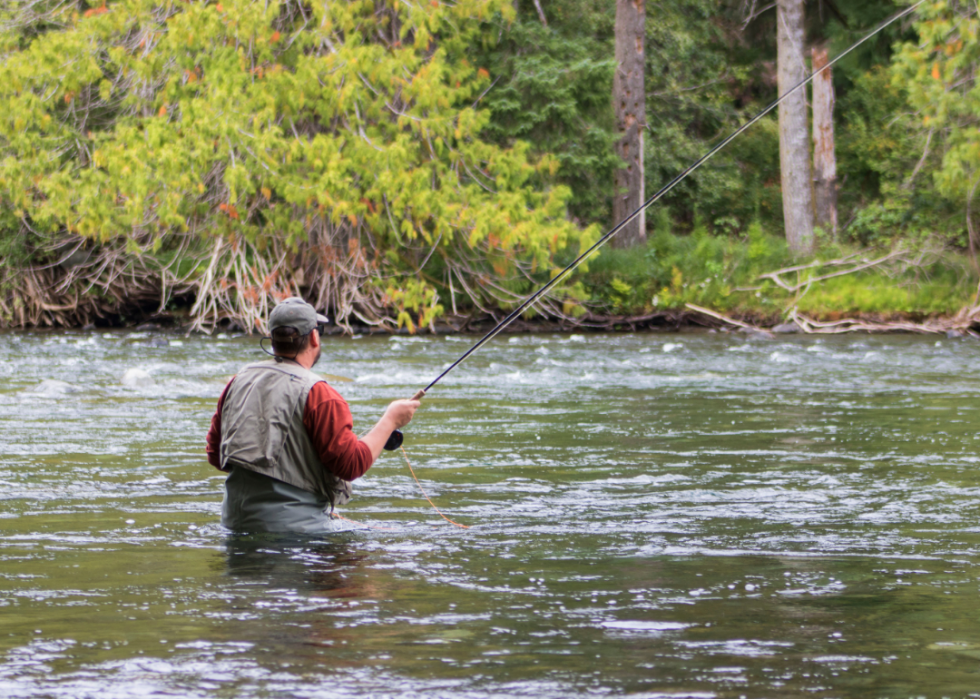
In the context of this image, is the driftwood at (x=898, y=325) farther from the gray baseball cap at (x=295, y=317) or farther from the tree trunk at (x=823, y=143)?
the gray baseball cap at (x=295, y=317)

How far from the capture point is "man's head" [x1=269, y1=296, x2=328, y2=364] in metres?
5.47

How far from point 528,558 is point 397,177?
45.7 ft

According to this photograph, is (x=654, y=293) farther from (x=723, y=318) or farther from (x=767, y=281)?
(x=767, y=281)

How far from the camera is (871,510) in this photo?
6547 millimetres

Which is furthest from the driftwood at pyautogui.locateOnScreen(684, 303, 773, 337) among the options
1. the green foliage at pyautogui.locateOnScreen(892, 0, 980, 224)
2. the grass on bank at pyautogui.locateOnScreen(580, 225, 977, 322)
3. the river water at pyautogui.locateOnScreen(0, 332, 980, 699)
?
the river water at pyautogui.locateOnScreen(0, 332, 980, 699)

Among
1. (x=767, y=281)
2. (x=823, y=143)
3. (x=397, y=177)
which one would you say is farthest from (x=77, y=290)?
(x=823, y=143)

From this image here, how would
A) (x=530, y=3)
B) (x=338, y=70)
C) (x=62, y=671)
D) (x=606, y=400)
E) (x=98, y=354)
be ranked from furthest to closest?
(x=530, y=3)
(x=338, y=70)
(x=98, y=354)
(x=606, y=400)
(x=62, y=671)

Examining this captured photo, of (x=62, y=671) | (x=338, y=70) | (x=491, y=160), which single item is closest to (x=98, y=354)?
(x=338, y=70)

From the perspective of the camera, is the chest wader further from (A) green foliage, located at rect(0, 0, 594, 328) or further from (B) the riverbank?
(B) the riverbank

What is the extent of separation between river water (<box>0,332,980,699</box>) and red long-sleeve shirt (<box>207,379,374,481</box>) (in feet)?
1.20

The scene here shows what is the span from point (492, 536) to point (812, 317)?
16444 millimetres

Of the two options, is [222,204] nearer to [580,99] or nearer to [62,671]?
[580,99]

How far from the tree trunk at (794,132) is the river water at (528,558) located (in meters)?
12.9

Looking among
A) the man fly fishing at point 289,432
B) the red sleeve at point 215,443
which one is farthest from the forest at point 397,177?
the man fly fishing at point 289,432
